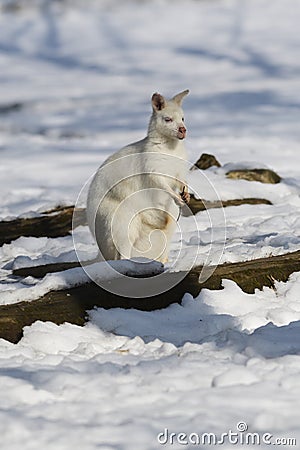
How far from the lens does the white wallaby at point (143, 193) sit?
214 inches

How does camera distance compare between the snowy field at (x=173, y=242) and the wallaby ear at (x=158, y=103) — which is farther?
the wallaby ear at (x=158, y=103)

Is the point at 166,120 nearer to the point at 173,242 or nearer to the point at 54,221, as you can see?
the point at 173,242

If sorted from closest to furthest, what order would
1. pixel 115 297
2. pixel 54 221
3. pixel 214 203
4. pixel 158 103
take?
1. pixel 115 297
2. pixel 158 103
3. pixel 54 221
4. pixel 214 203

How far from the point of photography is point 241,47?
69.9 ft

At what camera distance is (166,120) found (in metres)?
5.51

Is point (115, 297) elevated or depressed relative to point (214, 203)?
depressed

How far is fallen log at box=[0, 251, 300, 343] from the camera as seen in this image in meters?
4.15

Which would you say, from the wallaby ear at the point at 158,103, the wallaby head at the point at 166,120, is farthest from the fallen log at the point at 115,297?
the wallaby ear at the point at 158,103

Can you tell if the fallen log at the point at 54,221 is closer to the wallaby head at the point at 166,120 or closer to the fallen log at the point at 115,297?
the wallaby head at the point at 166,120

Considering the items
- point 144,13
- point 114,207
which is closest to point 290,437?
point 114,207

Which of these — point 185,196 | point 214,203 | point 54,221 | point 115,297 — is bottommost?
point 115,297

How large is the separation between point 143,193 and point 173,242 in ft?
3.38

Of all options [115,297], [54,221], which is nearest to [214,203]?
[54,221]

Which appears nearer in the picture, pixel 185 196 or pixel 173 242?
pixel 185 196
